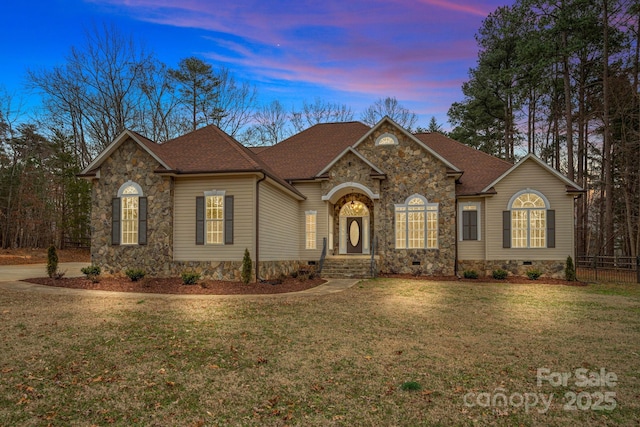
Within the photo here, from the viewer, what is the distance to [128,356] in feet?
19.6

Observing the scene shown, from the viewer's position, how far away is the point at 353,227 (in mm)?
20688

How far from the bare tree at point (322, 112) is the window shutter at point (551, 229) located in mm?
21889

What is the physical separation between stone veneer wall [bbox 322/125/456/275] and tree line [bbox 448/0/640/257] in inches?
448

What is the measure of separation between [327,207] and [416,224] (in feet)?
13.3

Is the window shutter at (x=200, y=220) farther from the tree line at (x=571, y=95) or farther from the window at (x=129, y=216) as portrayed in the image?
the tree line at (x=571, y=95)

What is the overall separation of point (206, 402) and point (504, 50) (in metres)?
32.6

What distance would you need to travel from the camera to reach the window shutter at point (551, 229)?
1802cm

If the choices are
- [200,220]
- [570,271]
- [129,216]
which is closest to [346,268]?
[200,220]

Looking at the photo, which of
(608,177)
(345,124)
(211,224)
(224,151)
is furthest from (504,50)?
(211,224)

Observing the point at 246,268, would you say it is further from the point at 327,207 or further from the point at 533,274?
the point at 533,274

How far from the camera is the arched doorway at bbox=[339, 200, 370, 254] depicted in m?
20.6

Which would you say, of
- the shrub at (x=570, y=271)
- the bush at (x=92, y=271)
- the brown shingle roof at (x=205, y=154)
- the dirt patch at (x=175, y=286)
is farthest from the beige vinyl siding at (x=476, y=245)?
the bush at (x=92, y=271)

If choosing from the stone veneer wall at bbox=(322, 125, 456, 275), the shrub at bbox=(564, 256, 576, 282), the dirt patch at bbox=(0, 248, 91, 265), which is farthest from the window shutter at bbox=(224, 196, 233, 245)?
the dirt patch at bbox=(0, 248, 91, 265)

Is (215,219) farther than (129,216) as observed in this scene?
No
